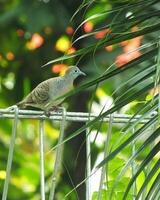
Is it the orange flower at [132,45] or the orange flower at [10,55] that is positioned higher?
the orange flower at [10,55]

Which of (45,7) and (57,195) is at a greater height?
(45,7)

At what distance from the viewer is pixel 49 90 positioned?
3.74 m

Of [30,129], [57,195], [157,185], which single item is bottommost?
[157,185]

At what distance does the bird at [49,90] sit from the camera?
3.60 meters

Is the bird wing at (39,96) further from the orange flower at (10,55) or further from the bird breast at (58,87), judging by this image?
the orange flower at (10,55)

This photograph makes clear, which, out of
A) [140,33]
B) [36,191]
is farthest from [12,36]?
[140,33]

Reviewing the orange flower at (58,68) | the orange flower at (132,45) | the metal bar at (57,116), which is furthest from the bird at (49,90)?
the metal bar at (57,116)

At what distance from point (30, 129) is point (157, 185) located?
9.51 ft

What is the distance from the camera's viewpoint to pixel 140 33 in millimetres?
1782

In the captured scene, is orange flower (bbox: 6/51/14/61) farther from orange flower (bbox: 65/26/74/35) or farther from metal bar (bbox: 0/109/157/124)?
metal bar (bbox: 0/109/157/124)

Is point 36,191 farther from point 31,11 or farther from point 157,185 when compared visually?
point 157,185

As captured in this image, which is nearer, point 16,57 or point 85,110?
point 85,110

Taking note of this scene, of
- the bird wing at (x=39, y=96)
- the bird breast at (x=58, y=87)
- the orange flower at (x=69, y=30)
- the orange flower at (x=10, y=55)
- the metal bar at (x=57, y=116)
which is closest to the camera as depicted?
the metal bar at (x=57, y=116)

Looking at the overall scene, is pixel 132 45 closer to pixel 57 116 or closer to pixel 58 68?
pixel 58 68
